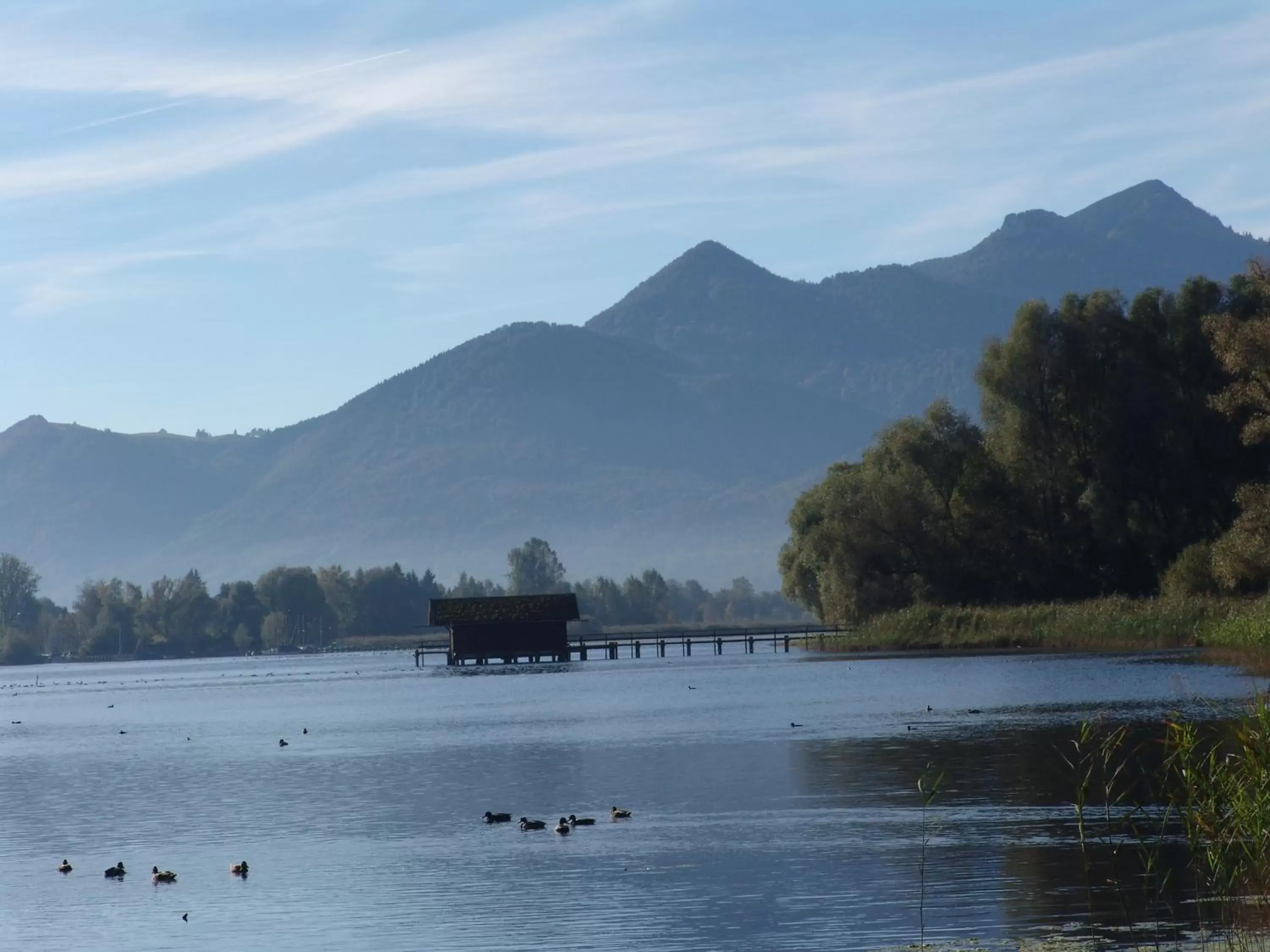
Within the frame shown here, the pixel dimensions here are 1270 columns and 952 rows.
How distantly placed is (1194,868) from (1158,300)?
6973cm

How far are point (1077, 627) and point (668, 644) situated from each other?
6999cm

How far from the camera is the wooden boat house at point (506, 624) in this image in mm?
113312

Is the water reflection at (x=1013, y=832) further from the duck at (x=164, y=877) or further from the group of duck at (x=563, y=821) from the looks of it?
the duck at (x=164, y=877)

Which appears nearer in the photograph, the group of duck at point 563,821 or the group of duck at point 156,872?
the group of duck at point 156,872

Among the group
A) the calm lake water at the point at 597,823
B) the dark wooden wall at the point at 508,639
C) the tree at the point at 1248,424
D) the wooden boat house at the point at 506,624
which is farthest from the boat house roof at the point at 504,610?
the tree at the point at 1248,424

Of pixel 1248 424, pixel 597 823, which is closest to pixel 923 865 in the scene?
pixel 597 823

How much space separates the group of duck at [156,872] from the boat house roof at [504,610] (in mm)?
83106

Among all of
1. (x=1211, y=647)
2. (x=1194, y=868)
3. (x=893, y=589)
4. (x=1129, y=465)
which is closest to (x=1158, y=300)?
(x=1129, y=465)

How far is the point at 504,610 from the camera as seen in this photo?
4488 inches

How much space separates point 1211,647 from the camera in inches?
2579

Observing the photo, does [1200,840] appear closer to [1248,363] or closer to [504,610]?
[1248,363]

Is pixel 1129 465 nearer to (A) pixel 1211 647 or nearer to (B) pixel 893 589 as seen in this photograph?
(B) pixel 893 589

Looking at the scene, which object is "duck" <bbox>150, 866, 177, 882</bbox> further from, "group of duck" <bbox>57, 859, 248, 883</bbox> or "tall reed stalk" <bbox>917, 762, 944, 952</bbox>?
"tall reed stalk" <bbox>917, 762, 944, 952</bbox>

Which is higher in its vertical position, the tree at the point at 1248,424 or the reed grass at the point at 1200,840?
the tree at the point at 1248,424
